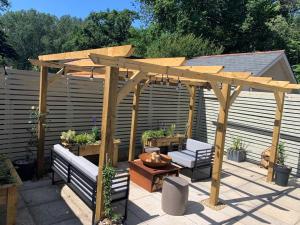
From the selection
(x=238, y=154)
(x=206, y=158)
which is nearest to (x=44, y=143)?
(x=206, y=158)

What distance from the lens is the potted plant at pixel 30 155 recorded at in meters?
5.69

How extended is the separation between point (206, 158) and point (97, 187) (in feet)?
11.7

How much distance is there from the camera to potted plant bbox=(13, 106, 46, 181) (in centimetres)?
569

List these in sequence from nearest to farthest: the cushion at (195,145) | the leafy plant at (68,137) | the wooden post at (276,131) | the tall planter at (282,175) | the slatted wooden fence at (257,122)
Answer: the leafy plant at (68,137)
the tall planter at (282,175)
the wooden post at (276,131)
the cushion at (195,145)
the slatted wooden fence at (257,122)

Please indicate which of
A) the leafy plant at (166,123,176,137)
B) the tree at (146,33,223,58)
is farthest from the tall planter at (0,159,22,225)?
the tree at (146,33,223,58)

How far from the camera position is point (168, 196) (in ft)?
15.5

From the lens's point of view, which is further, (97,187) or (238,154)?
(238,154)

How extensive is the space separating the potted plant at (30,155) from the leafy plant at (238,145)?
5.84 metres

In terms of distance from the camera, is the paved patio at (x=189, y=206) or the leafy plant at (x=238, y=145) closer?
the paved patio at (x=189, y=206)

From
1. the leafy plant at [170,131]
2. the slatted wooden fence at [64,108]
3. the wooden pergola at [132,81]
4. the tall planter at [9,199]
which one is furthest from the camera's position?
the leafy plant at [170,131]

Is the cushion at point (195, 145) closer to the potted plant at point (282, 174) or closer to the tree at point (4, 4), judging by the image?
the potted plant at point (282, 174)

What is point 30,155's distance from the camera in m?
6.31

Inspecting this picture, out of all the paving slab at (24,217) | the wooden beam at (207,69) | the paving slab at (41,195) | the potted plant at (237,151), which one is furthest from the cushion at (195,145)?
the paving slab at (24,217)

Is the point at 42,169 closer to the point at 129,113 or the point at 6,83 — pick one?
the point at 6,83
